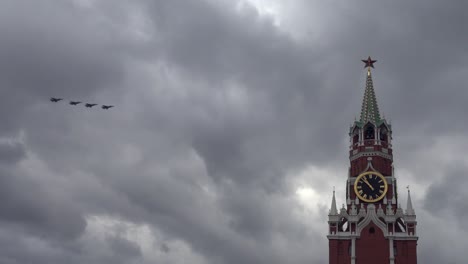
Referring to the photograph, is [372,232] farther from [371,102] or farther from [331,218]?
[371,102]

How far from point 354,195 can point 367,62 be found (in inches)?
1381

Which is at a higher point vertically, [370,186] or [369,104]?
[369,104]

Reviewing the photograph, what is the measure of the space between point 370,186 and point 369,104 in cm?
2167

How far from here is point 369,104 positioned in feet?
512

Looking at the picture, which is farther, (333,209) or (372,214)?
(333,209)

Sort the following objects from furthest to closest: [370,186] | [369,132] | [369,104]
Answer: [369,104]
[369,132]
[370,186]

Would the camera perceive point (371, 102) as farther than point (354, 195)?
Yes

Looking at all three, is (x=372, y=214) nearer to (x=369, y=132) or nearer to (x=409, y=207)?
(x=409, y=207)

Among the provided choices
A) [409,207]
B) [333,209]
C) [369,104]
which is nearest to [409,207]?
[409,207]

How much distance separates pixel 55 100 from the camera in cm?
9719

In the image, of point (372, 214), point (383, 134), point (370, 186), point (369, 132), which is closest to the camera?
point (372, 214)

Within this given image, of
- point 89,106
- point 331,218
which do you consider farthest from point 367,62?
Result: point 89,106

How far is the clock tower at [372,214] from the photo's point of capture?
5413 inches

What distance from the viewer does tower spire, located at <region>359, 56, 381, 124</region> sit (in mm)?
153000
